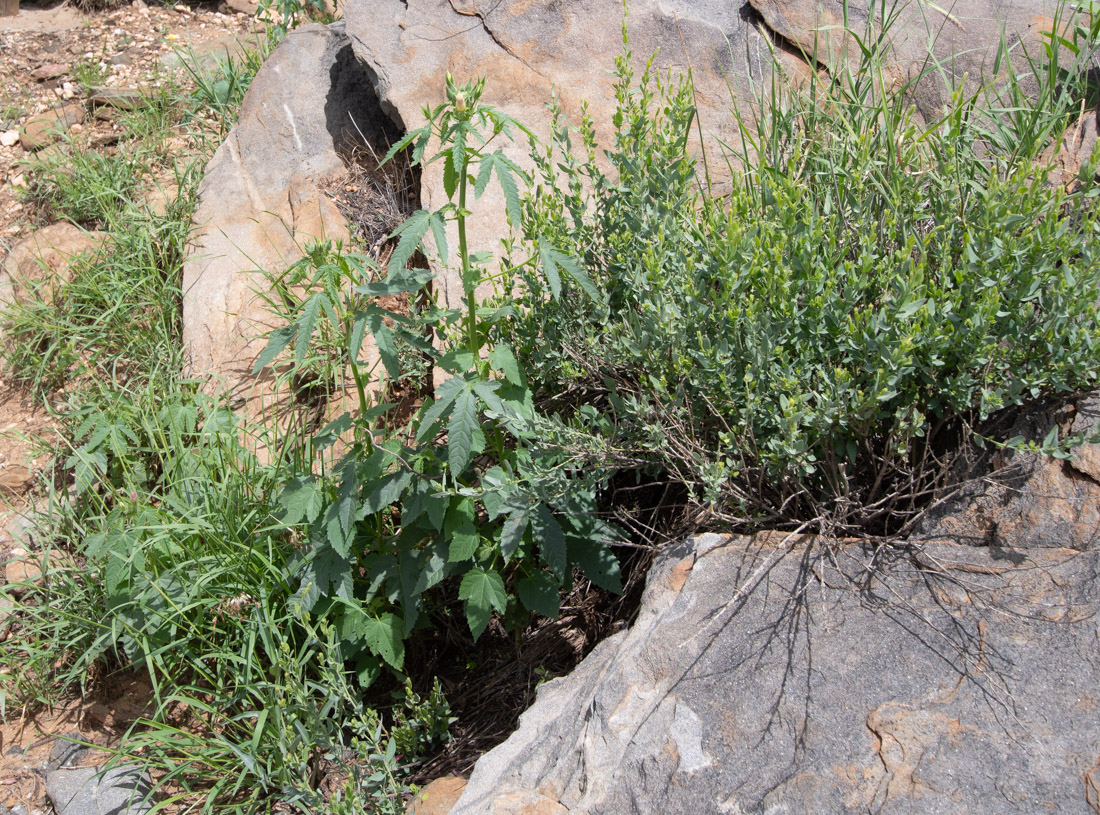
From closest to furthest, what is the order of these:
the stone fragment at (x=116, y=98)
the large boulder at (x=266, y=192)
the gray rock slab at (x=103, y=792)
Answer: the gray rock slab at (x=103, y=792)
the large boulder at (x=266, y=192)
the stone fragment at (x=116, y=98)

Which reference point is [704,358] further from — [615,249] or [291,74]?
[291,74]

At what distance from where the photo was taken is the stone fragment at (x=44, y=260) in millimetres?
4371

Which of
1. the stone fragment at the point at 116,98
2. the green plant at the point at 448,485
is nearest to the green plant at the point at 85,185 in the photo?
the stone fragment at the point at 116,98

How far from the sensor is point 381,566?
8.75 feet

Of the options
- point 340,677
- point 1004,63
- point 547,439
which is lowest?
point 340,677

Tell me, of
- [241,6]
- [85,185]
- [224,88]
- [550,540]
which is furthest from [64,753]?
[241,6]

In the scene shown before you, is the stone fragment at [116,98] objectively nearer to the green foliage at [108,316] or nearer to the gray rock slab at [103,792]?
the green foliage at [108,316]

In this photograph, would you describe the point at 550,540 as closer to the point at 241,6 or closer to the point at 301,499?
the point at 301,499

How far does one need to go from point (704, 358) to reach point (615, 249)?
601mm

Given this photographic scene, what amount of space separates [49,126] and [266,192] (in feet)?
6.13

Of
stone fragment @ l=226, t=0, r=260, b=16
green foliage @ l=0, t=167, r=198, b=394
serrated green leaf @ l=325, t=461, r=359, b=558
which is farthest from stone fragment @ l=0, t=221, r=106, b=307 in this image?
serrated green leaf @ l=325, t=461, r=359, b=558

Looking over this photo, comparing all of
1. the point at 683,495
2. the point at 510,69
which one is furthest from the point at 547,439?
the point at 510,69

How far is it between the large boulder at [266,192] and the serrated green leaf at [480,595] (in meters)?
1.68

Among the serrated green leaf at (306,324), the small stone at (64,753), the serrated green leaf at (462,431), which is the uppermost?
the serrated green leaf at (306,324)
